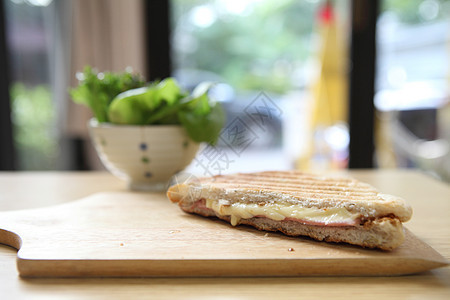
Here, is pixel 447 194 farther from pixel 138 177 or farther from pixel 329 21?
pixel 329 21

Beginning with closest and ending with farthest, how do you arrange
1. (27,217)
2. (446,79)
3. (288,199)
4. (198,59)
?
(288,199)
(27,217)
(198,59)
(446,79)

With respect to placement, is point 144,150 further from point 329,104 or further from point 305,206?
point 329,104

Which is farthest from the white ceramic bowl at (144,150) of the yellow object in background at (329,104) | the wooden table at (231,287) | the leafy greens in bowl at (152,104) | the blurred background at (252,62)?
the yellow object in background at (329,104)

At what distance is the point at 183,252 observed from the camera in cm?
85

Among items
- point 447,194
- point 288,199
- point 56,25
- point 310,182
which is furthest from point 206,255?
point 56,25

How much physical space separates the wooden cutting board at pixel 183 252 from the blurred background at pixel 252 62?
2.24 meters

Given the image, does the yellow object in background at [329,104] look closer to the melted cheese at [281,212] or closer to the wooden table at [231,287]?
the melted cheese at [281,212]

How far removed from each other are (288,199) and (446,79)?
3771 millimetres

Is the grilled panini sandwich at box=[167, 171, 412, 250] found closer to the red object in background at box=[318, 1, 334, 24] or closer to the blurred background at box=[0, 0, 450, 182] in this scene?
the blurred background at box=[0, 0, 450, 182]

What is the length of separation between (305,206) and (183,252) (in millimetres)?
333

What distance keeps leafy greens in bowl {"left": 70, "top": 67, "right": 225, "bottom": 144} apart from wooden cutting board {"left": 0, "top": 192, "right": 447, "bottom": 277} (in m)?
0.51

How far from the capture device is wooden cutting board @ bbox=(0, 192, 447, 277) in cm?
80

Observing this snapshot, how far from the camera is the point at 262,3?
11.8ft

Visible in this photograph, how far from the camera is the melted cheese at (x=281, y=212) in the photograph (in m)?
0.90
